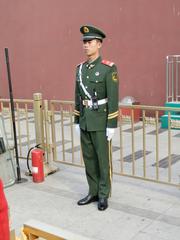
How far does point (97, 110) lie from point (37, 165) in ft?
4.54

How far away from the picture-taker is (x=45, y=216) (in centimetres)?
387

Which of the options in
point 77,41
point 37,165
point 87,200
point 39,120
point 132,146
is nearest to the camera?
point 87,200

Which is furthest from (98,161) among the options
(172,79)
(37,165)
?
(172,79)

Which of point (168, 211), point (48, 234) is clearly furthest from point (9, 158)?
point (48, 234)

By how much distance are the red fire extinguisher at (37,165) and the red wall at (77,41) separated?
4072 millimetres

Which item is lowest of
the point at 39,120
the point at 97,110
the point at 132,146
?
the point at 132,146

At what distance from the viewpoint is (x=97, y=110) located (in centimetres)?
381

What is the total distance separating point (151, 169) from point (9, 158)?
1.84 meters

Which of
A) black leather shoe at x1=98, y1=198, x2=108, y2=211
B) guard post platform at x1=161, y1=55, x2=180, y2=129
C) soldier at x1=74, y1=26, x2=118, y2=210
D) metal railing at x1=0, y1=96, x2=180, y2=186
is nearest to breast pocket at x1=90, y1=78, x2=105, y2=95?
soldier at x1=74, y1=26, x2=118, y2=210

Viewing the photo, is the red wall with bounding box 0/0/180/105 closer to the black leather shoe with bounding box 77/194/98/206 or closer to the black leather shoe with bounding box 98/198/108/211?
the black leather shoe with bounding box 77/194/98/206

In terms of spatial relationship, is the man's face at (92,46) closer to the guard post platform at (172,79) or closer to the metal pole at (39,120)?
the metal pole at (39,120)

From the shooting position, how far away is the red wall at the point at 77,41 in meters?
8.09

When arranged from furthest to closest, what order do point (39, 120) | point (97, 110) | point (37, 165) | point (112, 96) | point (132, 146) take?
1. point (39, 120)
2. point (37, 165)
3. point (132, 146)
4. point (97, 110)
5. point (112, 96)

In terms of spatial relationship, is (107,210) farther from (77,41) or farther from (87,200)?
(77,41)
